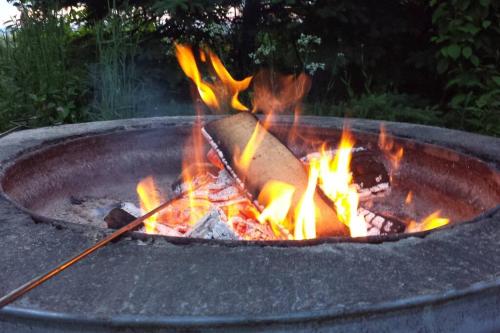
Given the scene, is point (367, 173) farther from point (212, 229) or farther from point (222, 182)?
point (212, 229)

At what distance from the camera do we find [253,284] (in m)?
1.09

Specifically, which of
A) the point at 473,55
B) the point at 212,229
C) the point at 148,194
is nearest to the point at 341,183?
the point at 212,229

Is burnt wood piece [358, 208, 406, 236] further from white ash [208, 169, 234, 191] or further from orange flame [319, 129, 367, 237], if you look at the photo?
white ash [208, 169, 234, 191]

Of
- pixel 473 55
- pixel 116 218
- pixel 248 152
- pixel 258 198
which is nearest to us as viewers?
pixel 116 218

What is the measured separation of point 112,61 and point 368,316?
394 centimetres

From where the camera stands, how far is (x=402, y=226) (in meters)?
2.01

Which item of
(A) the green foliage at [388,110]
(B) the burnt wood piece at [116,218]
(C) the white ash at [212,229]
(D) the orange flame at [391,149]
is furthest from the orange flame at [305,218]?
(A) the green foliage at [388,110]

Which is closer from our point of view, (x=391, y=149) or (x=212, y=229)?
(x=212, y=229)

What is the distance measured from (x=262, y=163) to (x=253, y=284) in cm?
106

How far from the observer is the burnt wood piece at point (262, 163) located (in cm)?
178

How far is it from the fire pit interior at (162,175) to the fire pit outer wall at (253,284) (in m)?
0.70

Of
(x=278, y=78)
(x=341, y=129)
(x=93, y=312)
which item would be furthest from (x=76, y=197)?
(x=278, y=78)

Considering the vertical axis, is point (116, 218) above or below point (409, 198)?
above

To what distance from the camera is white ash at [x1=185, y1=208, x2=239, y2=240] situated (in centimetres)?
171
